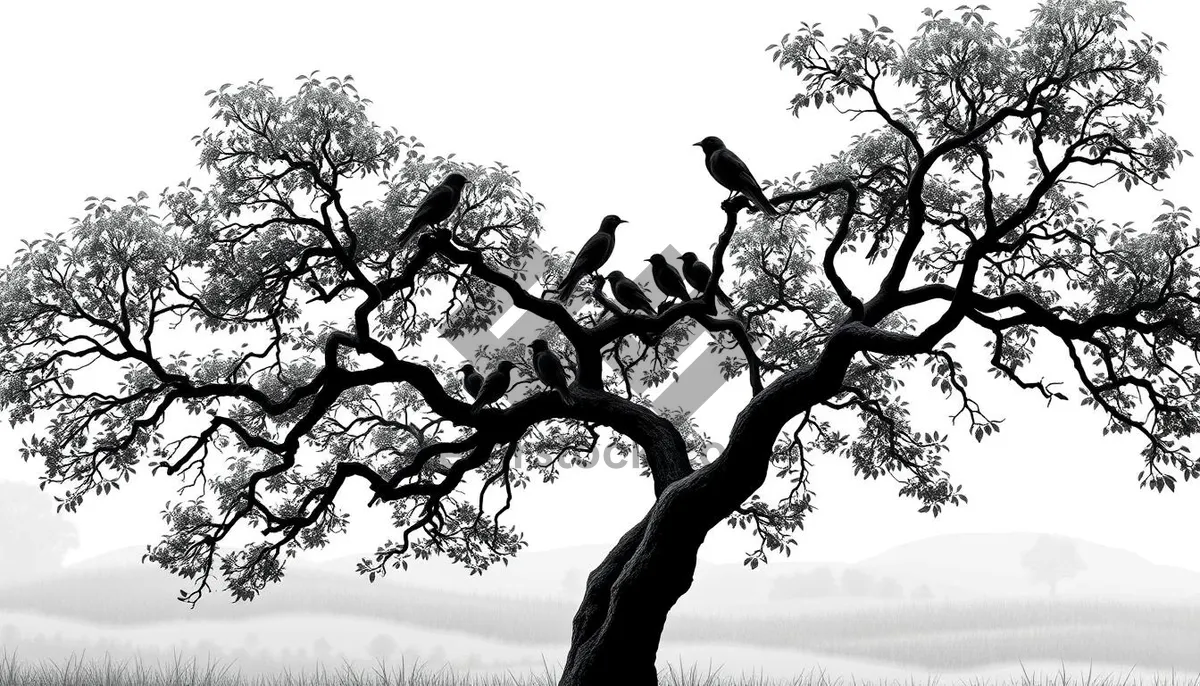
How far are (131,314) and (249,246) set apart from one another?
49.3 inches

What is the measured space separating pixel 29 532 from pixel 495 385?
130 feet

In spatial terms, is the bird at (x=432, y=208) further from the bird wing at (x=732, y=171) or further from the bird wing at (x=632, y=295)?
the bird wing at (x=732, y=171)

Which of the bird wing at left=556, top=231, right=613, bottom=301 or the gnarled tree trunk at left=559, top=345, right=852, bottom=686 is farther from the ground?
the bird wing at left=556, top=231, right=613, bottom=301

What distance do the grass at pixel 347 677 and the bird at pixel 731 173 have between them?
7.00 meters

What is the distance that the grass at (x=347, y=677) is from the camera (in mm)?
12289

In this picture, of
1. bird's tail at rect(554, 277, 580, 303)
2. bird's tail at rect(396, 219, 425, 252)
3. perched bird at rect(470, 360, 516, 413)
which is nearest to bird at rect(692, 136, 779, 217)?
bird's tail at rect(554, 277, 580, 303)

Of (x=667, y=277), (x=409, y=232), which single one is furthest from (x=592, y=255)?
(x=409, y=232)

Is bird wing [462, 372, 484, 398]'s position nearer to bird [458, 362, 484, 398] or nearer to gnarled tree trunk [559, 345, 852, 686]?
bird [458, 362, 484, 398]

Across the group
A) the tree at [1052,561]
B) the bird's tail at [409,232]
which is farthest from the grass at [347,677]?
the tree at [1052,561]

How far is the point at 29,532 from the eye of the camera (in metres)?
40.7

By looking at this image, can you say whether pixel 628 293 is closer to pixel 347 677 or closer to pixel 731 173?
pixel 731 173

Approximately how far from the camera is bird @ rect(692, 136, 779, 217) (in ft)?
24.8

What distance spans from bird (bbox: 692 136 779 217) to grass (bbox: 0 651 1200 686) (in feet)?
23.0

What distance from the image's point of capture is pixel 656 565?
738cm
